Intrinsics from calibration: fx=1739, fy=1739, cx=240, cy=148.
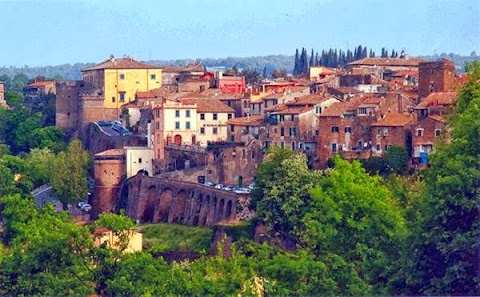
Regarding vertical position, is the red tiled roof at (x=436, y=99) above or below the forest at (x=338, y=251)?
above

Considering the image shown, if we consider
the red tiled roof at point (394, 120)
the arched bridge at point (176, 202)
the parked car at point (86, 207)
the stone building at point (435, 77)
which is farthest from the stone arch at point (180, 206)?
the stone building at point (435, 77)

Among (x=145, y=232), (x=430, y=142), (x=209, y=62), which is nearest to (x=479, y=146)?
(x=430, y=142)

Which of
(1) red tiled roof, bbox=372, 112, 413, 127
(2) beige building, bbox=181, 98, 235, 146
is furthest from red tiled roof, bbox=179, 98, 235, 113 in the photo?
(1) red tiled roof, bbox=372, 112, 413, 127

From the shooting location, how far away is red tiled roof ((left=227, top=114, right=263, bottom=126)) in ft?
186

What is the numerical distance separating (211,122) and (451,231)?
95.5 ft

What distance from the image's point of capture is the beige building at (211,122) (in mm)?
58969

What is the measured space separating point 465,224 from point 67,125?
43.3 metres

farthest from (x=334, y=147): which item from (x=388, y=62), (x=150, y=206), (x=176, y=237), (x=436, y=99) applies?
(x=388, y=62)

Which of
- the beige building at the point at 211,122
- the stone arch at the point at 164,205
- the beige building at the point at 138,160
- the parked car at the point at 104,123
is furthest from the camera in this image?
the parked car at the point at 104,123

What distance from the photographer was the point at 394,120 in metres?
51.2

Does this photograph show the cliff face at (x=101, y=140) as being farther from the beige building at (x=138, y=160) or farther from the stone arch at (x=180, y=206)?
the stone arch at (x=180, y=206)

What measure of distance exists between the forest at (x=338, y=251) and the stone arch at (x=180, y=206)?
30.1 feet

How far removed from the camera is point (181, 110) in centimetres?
5903

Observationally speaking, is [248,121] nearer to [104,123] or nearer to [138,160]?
[138,160]
